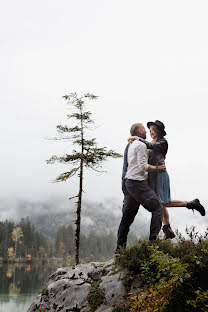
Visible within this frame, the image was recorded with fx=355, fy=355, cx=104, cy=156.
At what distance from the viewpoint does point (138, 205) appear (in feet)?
28.7

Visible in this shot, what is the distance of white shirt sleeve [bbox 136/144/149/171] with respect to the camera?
8406mm

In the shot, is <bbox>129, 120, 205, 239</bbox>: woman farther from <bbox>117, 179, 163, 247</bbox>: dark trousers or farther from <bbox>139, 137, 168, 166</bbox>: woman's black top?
<bbox>117, 179, 163, 247</bbox>: dark trousers

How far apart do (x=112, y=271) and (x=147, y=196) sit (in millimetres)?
1951

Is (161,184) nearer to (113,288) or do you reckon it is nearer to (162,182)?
(162,182)

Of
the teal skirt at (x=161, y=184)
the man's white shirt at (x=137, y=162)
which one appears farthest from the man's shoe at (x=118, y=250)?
the man's white shirt at (x=137, y=162)

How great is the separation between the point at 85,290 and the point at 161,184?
3.13 m

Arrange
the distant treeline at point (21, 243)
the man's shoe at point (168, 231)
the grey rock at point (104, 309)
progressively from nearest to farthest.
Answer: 1. the grey rock at point (104, 309)
2. the man's shoe at point (168, 231)
3. the distant treeline at point (21, 243)

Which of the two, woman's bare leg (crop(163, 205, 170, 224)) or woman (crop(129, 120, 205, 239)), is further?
woman's bare leg (crop(163, 205, 170, 224))

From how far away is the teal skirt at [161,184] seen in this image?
8766 mm

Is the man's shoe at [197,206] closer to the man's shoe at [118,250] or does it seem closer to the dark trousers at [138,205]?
the dark trousers at [138,205]

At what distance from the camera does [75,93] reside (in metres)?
17.9

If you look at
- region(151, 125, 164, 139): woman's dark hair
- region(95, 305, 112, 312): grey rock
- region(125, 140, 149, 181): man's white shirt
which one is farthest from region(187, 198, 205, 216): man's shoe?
region(95, 305, 112, 312): grey rock

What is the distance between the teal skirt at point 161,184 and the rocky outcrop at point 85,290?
80.6 inches


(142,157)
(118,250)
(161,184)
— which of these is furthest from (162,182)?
(118,250)
